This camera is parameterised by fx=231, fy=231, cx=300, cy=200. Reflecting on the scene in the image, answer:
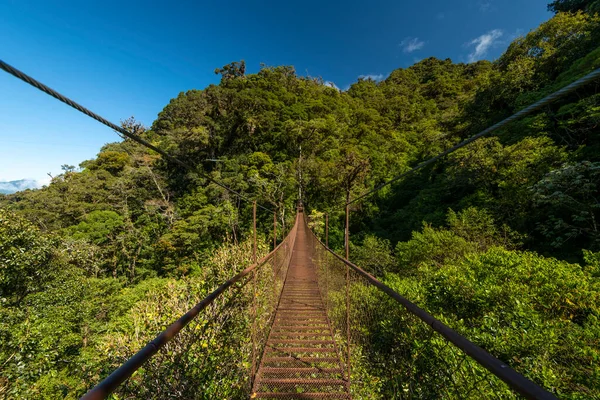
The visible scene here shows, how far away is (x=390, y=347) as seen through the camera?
4.88 ft

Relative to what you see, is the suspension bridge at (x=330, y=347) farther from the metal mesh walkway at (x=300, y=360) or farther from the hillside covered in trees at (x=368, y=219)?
the hillside covered in trees at (x=368, y=219)

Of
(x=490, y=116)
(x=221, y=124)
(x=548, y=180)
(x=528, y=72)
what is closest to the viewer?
(x=548, y=180)

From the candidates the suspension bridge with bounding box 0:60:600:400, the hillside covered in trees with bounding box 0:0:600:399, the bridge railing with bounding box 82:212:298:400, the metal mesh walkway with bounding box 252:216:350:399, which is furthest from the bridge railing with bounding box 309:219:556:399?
the bridge railing with bounding box 82:212:298:400

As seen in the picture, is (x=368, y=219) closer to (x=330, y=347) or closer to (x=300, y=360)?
(x=330, y=347)

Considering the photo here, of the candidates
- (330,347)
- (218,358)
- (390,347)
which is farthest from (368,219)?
(218,358)

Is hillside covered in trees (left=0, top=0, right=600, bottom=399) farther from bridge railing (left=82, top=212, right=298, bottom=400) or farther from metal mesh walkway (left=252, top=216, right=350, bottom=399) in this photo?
metal mesh walkway (left=252, top=216, right=350, bottom=399)

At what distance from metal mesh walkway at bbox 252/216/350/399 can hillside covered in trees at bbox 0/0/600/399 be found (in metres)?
0.42

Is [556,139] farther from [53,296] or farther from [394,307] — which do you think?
[53,296]

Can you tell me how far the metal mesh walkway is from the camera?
1.73 m

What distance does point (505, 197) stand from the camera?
661 centimetres

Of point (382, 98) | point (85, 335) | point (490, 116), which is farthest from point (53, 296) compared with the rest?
point (382, 98)

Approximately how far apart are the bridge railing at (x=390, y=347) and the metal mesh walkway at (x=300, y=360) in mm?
135

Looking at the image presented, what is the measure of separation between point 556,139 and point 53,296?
15578 mm

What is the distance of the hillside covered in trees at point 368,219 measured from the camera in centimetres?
293
